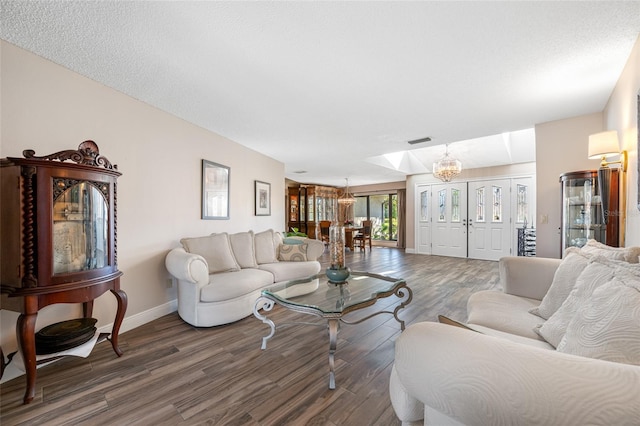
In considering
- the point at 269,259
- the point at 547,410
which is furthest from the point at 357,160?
the point at 547,410

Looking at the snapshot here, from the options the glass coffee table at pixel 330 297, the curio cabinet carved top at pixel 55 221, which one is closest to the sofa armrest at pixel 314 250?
the glass coffee table at pixel 330 297

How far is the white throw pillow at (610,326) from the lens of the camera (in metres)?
0.79

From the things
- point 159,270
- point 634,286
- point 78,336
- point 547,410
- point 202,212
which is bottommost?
point 78,336

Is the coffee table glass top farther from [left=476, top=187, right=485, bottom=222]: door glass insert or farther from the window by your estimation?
the window

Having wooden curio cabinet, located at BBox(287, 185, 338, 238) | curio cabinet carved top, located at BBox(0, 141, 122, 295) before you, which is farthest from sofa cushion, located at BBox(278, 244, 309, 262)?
wooden curio cabinet, located at BBox(287, 185, 338, 238)

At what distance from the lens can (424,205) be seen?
781 cm

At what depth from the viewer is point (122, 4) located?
152cm

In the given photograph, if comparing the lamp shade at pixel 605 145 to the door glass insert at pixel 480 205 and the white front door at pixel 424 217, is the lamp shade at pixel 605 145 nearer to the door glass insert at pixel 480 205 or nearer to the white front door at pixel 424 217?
the door glass insert at pixel 480 205

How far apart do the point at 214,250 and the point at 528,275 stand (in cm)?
311

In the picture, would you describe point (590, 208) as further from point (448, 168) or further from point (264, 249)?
point (264, 249)

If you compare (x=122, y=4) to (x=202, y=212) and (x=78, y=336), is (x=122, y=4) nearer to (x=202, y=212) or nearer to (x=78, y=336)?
(x=78, y=336)

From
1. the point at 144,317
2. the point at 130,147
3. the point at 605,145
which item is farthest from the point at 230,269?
the point at 605,145

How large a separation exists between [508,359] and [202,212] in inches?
140

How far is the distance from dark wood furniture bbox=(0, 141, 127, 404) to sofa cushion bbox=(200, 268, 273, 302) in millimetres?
851
